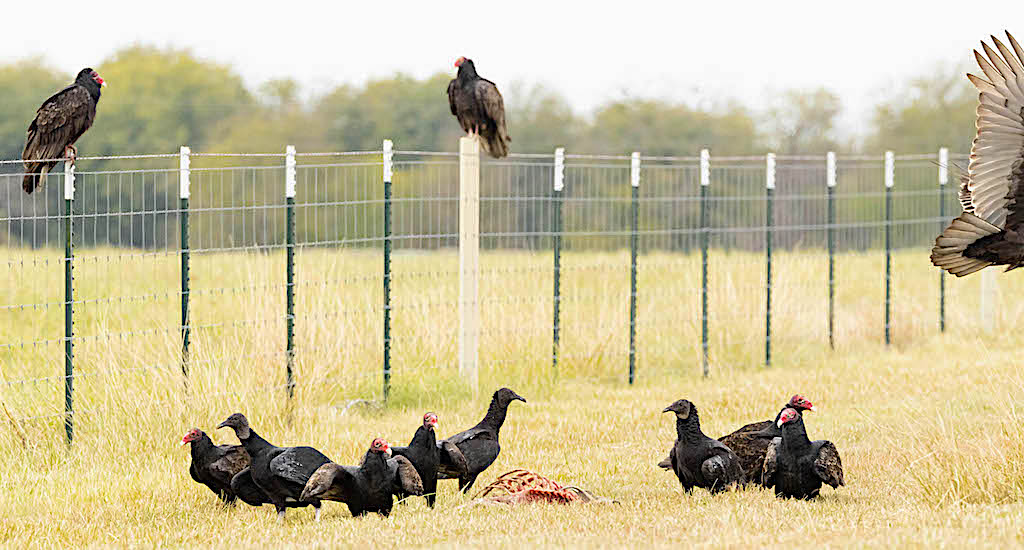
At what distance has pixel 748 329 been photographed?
14.0 m

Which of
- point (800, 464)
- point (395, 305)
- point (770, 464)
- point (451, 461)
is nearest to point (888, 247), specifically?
point (395, 305)

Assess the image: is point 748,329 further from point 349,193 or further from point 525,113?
point 525,113

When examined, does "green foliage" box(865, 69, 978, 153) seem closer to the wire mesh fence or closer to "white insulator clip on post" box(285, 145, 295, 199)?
the wire mesh fence

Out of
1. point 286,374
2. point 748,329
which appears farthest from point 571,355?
point 286,374

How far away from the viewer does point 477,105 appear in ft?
35.8

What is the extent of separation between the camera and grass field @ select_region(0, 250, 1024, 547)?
6.46 meters

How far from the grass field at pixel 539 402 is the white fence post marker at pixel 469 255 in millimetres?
210

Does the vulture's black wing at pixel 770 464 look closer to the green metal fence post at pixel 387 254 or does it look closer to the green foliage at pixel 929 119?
the green metal fence post at pixel 387 254

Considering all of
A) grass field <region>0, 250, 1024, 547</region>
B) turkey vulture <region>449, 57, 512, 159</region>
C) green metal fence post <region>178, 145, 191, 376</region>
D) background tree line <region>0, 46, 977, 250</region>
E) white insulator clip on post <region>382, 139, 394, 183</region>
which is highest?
background tree line <region>0, 46, 977, 250</region>

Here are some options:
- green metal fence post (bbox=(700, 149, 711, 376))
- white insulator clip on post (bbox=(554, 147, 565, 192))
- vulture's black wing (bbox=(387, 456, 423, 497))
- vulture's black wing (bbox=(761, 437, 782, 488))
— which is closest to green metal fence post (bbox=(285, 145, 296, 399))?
white insulator clip on post (bbox=(554, 147, 565, 192))

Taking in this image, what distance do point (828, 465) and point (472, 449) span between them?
2032 mm

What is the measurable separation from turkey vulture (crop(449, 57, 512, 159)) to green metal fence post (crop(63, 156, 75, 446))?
354 cm

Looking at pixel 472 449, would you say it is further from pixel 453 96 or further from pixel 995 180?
pixel 453 96

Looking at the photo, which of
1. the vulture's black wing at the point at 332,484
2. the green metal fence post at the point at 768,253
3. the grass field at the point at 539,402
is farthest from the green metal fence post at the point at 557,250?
the vulture's black wing at the point at 332,484
